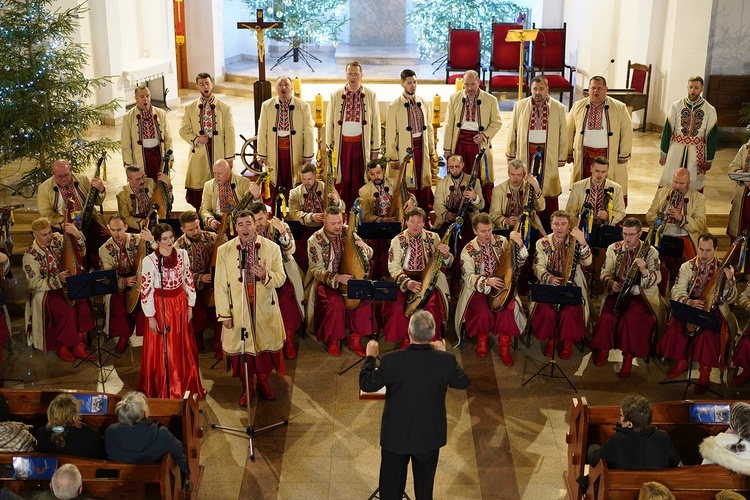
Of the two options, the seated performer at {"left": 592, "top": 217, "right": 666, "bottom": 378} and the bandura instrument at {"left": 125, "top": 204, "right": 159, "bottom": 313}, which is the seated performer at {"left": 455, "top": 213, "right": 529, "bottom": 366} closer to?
the seated performer at {"left": 592, "top": 217, "right": 666, "bottom": 378}

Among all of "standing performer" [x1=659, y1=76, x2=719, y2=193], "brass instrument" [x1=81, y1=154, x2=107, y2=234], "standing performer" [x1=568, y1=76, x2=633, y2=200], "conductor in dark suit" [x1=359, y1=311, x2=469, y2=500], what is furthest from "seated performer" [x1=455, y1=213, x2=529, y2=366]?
"brass instrument" [x1=81, y1=154, x2=107, y2=234]

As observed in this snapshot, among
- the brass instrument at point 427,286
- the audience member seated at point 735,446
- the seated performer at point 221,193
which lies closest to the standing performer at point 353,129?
the seated performer at point 221,193

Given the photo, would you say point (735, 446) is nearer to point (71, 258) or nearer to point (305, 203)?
point (305, 203)

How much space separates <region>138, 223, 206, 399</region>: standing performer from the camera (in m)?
7.20

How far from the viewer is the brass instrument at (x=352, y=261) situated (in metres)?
8.35

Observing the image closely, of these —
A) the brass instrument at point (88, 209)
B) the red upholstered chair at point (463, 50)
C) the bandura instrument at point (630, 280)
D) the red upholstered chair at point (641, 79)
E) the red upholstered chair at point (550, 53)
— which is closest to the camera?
the bandura instrument at point (630, 280)

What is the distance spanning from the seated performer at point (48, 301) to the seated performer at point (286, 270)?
5.64ft

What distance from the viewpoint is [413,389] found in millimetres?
5551

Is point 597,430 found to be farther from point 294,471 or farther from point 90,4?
point 90,4

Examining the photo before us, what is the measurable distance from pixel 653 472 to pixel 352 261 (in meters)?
3.53

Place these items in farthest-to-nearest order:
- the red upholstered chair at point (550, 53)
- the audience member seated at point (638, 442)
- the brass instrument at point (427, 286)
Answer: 1. the red upholstered chair at point (550, 53)
2. the brass instrument at point (427, 286)
3. the audience member seated at point (638, 442)

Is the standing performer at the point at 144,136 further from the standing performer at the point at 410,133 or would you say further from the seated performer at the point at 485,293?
the seated performer at the point at 485,293

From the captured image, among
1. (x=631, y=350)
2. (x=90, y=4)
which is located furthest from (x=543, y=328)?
(x=90, y=4)

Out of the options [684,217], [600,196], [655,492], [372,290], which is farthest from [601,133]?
[655,492]
